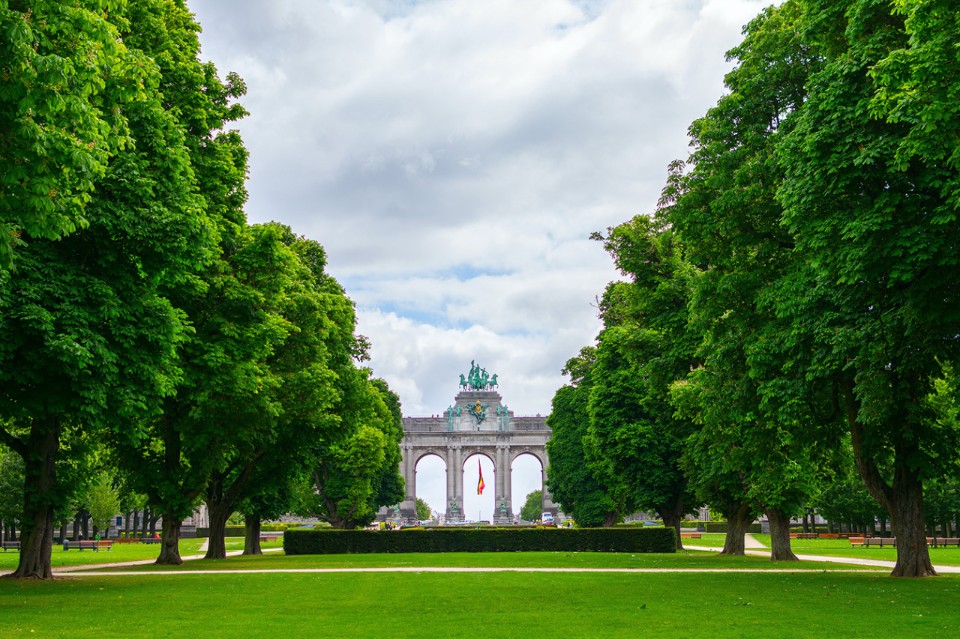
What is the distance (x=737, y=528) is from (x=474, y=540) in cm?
1431

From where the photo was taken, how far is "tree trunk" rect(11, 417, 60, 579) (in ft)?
70.8

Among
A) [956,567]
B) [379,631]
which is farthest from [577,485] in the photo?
[379,631]

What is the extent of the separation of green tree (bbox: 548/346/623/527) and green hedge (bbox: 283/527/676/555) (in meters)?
13.0

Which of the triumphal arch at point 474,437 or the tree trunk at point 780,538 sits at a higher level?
the triumphal arch at point 474,437

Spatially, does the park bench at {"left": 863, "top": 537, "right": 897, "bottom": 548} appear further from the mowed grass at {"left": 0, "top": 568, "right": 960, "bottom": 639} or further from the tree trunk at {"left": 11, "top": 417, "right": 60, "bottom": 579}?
the tree trunk at {"left": 11, "top": 417, "right": 60, "bottom": 579}

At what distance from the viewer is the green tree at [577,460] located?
197 feet

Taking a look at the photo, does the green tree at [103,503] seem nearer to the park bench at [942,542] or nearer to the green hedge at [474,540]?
the green hedge at [474,540]

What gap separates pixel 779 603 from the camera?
16.0 m

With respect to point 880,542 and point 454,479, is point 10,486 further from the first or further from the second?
point 454,479

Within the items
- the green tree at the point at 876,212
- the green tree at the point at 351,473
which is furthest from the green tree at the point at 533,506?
the green tree at the point at 876,212

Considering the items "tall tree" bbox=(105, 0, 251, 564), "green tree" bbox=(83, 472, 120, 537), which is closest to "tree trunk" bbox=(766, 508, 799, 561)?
"tall tree" bbox=(105, 0, 251, 564)

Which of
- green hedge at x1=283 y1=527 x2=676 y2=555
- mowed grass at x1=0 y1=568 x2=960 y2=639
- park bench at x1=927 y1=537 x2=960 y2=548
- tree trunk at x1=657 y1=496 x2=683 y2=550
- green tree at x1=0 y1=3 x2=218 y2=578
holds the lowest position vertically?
park bench at x1=927 y1=537 x2=960 y2=548

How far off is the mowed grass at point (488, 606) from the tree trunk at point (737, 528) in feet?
35.7

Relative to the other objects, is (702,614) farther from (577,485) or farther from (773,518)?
(577,485)
